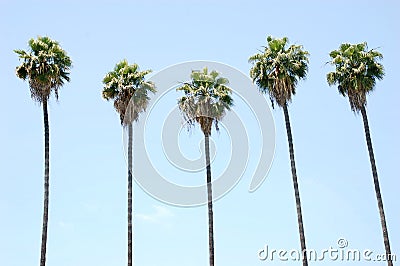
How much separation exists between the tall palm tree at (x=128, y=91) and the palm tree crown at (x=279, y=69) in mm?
7309

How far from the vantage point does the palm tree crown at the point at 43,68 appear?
35.9 m

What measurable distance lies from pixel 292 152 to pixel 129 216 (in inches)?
429

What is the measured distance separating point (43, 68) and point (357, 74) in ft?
65.6

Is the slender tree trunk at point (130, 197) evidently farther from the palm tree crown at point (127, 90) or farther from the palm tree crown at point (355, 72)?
the palm tree crown at point (355, 72)

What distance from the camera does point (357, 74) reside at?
38500 mm

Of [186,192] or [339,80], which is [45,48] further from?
[339,80]

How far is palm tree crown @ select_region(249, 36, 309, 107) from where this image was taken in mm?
37969

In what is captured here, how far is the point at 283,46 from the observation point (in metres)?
39.2

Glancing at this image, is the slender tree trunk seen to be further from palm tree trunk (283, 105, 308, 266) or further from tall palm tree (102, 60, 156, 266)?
palm tree trunk (283, 105, 308, 266)

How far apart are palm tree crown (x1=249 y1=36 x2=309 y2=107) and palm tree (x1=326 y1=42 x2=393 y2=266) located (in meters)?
2.32

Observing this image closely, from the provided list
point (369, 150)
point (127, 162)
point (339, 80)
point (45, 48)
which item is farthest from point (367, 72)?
point (45, 48)

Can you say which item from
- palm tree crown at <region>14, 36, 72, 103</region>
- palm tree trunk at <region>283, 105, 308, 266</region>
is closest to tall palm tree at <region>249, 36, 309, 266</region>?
palm tree trunk at <region>283, 105, 308, 266</region>

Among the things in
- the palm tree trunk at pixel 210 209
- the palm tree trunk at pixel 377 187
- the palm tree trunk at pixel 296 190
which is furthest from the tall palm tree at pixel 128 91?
the palm tree trunk at pixel 377 187

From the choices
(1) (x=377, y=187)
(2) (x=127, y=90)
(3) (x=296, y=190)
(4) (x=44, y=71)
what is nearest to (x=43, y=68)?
(4) (x=44, y=71)
